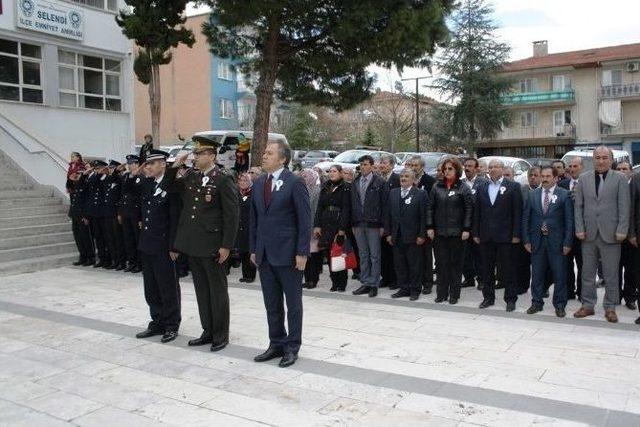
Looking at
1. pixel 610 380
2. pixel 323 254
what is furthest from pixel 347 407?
pixel 323 254

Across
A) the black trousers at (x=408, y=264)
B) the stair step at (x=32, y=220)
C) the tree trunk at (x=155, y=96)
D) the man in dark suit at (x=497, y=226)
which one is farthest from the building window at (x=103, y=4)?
the man in dark suit at (x=497, y=226)

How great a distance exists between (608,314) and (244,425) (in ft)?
15.5

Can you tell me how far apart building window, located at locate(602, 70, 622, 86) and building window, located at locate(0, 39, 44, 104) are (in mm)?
42447

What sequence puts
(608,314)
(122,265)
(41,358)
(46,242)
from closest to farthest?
1. (41,358)
2. (608,314)
3. (122,265)
4. (46,242)

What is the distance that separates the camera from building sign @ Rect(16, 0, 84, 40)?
688 inches

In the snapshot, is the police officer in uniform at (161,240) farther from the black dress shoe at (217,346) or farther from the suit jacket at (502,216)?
the suit jacket at (502,216)

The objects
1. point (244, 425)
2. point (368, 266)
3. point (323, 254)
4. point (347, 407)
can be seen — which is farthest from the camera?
point (323, 254)

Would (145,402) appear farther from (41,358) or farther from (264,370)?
(41,358)

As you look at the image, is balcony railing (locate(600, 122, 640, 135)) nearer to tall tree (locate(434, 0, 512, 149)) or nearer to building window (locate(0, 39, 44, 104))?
tall tree (locate(434, 0, 512, 149))

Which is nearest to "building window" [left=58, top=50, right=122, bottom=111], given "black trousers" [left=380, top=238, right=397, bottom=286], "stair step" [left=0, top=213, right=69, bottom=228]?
"stair step" [left=0, top=213, right=69, bottom=228]

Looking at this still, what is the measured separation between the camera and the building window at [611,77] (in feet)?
153

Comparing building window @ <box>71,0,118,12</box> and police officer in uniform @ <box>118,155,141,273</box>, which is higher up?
building window @ <box>71,0,118,12</box>

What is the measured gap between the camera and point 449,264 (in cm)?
791

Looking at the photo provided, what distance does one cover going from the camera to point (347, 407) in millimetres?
4363
